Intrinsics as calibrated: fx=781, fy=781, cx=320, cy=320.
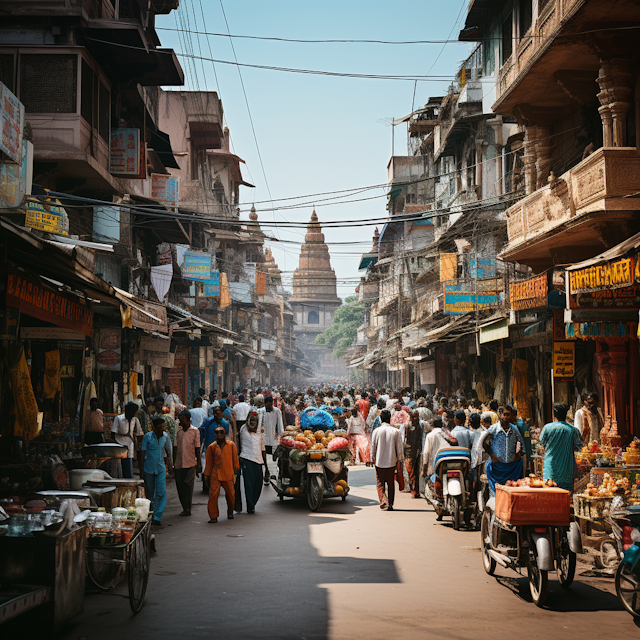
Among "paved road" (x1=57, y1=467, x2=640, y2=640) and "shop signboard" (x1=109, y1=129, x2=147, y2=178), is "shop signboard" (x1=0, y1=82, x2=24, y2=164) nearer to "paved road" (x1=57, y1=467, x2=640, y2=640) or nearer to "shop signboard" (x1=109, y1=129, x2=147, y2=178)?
"shop signboard" (x1=109, y1=129, x2=147, y2=178)

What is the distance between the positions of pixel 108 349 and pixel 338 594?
10612 millimetres

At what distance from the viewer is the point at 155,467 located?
10.1m

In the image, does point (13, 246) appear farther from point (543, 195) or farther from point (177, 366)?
point (177, 366)

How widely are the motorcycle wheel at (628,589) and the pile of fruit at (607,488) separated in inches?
76.6

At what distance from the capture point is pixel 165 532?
9719mm

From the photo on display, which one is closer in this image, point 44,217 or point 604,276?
point 604,276

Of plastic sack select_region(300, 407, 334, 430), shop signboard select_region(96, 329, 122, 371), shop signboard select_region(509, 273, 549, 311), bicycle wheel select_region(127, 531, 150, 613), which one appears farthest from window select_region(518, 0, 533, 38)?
bicycle wheel select_region(127, 531, 150, 613)

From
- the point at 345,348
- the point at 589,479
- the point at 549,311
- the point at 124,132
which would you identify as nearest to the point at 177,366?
the point at 124,132

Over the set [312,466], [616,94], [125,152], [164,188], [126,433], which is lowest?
[312,466]

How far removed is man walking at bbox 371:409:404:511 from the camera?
1165 cm

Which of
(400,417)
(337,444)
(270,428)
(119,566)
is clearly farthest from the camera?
(400,417)

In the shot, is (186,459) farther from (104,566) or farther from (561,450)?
(561,450)

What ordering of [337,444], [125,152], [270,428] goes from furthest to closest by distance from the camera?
[125,152], [270,428], [337,444]

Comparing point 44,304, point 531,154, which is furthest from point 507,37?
point 44,304
